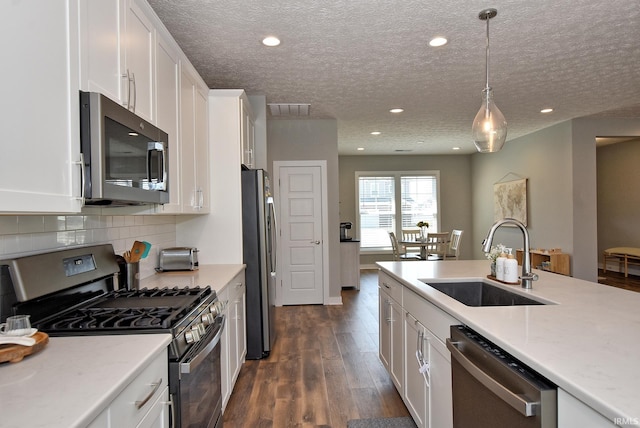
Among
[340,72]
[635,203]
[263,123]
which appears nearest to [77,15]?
[340,72]

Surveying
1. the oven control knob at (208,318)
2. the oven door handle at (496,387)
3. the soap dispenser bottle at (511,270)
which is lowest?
the oven door handle at (496,387)

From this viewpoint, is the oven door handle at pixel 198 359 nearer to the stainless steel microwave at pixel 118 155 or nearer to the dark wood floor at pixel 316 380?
the stainless steel microwave at pixel 118 155

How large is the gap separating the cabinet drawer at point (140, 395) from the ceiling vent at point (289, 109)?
3.69m

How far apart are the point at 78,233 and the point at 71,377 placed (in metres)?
1.08

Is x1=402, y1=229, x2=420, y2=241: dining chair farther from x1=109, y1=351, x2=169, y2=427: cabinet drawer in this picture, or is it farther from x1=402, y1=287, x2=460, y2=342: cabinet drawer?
x1=109, y1=351, x2=169, y2=427: cabinet drawer

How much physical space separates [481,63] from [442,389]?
2.82 meters

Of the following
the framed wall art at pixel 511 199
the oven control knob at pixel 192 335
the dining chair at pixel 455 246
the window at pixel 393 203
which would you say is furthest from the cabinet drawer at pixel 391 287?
the window at pixel 393 203

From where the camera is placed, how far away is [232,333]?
2650mm

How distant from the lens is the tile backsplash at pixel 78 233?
147 centimetres

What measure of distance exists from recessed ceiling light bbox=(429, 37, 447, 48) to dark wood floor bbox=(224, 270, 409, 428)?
262cm

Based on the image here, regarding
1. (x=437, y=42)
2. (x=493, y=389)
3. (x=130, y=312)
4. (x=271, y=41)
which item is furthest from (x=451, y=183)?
(x=130, y=312)

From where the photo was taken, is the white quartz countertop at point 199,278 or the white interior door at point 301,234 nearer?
the white quartz countertop at point 199,278

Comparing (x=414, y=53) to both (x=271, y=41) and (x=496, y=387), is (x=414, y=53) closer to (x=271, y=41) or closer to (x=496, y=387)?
(x=271, y=41)

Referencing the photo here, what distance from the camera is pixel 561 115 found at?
527cm
